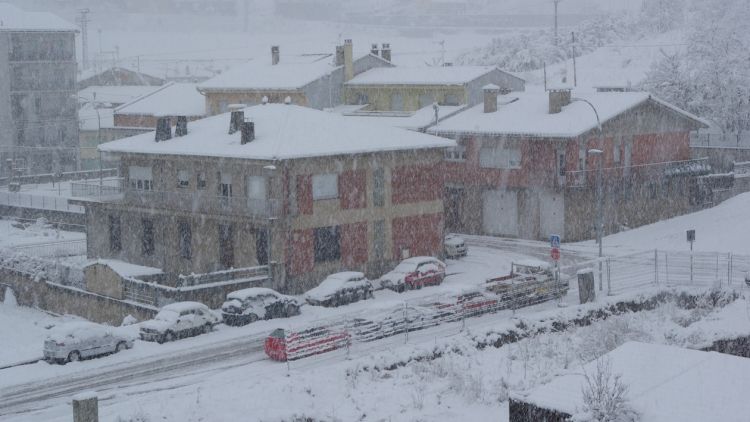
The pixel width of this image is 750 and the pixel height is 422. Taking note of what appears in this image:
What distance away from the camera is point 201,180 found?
48.4 meters

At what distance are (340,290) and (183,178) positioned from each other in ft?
40.6

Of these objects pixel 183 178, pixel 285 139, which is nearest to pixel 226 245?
pixel 183 178

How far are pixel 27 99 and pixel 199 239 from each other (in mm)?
48512

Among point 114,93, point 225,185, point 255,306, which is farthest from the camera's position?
point 114,93

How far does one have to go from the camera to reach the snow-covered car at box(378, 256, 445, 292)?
145 feet

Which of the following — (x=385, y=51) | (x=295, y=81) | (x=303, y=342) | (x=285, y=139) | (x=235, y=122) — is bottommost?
(x=303, y=342)

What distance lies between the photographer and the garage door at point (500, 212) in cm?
5772

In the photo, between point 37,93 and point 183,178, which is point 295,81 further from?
point 37,93

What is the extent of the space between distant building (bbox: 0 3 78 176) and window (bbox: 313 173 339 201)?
5010cm

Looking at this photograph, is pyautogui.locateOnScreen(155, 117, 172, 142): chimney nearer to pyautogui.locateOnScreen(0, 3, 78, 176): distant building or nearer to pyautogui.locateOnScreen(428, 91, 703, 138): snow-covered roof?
pyautogui.locateOnScreen(428, 91, 703, 138): snow-covered roof

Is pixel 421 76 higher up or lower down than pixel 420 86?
higher up

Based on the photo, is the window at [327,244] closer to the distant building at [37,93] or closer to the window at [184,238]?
the window at [184,238]

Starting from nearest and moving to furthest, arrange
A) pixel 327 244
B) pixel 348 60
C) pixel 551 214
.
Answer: pixel 327 244, pixel 551 214, pixel 348 60

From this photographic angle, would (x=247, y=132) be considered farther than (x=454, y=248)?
No
